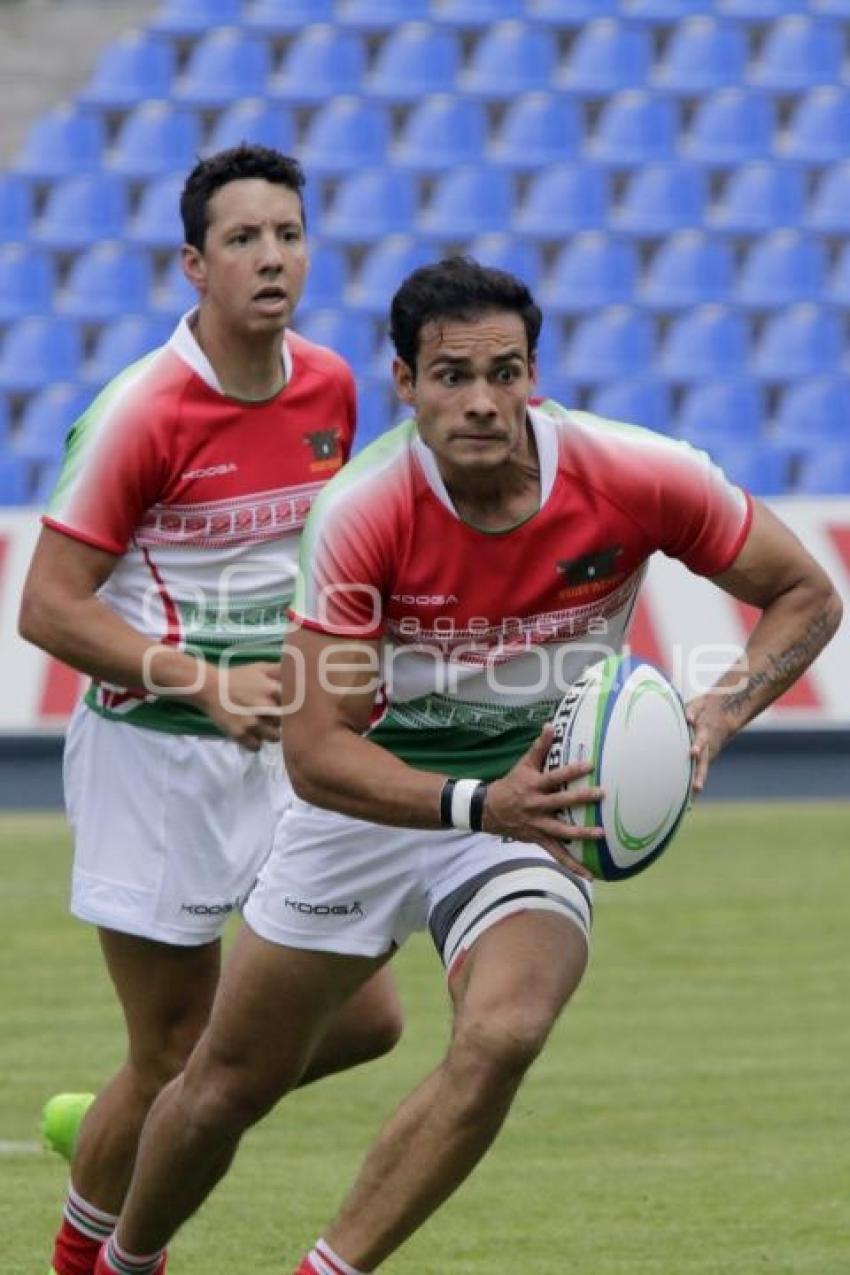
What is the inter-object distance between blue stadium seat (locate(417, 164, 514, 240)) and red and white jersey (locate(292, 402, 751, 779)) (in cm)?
1473

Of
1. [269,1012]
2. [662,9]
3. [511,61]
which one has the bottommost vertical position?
[269,1012]

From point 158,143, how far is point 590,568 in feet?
51.5

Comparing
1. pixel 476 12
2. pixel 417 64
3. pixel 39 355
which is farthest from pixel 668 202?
pixel 39 355

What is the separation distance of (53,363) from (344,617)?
14.8 meters

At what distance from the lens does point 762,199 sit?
19.3 meters

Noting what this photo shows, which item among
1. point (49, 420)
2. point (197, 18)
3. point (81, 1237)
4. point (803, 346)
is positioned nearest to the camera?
point (81, 1237)

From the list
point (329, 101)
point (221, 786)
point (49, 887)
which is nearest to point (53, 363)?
point (329, 101)

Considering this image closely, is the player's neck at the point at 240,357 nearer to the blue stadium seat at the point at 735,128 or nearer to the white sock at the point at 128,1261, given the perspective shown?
the white sock at the point at 128,1261

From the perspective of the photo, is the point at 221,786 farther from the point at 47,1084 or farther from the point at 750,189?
the point at 750,189

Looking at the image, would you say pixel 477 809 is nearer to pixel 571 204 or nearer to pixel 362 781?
pixel 362 781

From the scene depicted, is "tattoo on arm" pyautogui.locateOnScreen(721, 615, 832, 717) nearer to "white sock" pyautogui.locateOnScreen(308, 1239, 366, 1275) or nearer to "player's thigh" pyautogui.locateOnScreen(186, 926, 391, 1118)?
"player's thigh" pyautogui.locateOnScreen(186, 926, 391, 1118)

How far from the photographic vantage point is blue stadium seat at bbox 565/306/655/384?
18.9 m

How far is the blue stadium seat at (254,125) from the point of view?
19.5 meters

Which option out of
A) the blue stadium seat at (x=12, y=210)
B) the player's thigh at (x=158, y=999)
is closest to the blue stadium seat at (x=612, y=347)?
the blue stadium seat at (x=12, y=210)
